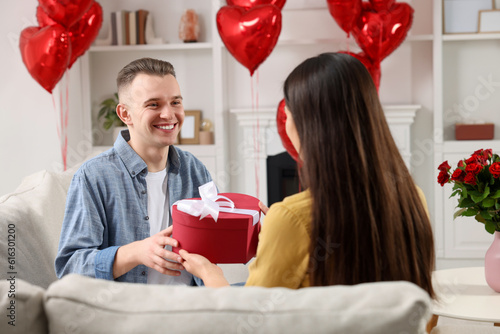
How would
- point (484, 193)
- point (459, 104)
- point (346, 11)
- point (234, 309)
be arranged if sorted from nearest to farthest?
point (234, 309), point (484, 193), point (346, 11), point (459, 104)

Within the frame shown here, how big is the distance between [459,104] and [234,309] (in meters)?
3.63

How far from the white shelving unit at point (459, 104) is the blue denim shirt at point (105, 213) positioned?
8.56ft

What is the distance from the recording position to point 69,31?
138 inches

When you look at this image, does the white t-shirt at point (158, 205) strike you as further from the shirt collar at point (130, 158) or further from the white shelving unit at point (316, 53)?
the white shelving unit at point (316, 53)

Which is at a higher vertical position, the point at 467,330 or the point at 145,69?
the point at 145,69

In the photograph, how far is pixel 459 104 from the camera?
4109mm

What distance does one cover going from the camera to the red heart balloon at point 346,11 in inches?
137

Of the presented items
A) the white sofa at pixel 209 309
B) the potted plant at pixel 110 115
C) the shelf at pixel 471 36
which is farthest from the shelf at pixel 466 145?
the white sofa at pixel 209 309

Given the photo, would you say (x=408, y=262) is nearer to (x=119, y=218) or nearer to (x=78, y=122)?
(x=119, y=218)

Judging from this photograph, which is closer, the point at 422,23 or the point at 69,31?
the point at 69,31

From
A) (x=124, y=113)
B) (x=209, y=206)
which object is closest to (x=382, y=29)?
(x=124, y=113)

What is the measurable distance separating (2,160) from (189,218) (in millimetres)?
2823

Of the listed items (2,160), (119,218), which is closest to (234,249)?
(119,218)

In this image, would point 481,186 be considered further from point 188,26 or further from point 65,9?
point 188,26
